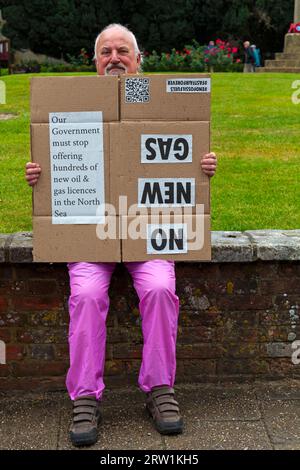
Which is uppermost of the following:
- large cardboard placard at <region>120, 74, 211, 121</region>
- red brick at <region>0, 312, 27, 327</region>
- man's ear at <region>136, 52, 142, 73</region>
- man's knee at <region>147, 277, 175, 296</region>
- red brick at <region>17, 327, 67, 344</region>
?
man's ear at <region>136, 52, 142, 73</region>

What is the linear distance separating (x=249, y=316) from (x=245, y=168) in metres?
2.90

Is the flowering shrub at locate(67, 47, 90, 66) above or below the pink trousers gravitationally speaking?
above

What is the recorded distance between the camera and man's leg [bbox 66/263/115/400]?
300 centimetres

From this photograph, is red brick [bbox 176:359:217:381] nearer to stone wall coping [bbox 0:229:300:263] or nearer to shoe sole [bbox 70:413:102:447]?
stone wall coping [bbox 0:229:300:263]

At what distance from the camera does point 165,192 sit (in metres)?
3.02

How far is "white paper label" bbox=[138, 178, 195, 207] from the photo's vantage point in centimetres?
302

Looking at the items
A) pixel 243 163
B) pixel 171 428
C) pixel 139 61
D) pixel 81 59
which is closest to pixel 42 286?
pixel 171 428

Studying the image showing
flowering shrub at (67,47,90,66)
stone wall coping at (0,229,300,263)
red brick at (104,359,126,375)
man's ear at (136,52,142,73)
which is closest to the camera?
stone wall coping at (0,229,300,263)

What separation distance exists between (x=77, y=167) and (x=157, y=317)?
28.8 inches

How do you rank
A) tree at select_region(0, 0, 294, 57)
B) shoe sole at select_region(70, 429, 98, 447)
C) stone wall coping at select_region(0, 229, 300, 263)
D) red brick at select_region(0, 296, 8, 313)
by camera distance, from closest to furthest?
1. shoe sole at select_region(70, 429, 98, 447)
2. stone wall coping at select_region(0, 229, 300, 263)
3. red brick at select_region(0, 296, 8, 313)
4. tree at select_region(0, 0, 294, 57)

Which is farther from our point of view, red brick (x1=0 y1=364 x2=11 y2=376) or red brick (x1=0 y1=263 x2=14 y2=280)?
red brick (x1=0 y1=364 x2=11 y2=376)

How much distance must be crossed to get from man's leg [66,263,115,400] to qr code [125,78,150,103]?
77 cm

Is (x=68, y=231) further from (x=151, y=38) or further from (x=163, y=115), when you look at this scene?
(x=151, y=38)

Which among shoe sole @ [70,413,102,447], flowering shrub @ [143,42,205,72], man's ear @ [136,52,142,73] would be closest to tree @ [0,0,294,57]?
flowering shrub @ [143,42,205,72]
